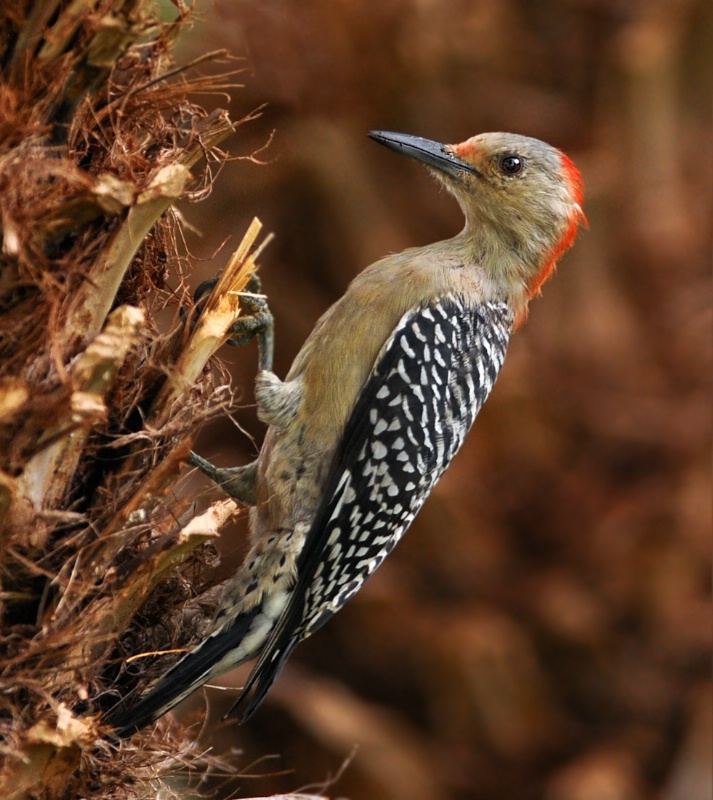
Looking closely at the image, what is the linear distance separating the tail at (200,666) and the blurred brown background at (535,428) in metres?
2.20

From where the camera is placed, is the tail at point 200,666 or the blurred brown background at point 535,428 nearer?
the tail at point 200,666

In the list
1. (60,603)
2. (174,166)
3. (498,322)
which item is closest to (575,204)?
(498,322)

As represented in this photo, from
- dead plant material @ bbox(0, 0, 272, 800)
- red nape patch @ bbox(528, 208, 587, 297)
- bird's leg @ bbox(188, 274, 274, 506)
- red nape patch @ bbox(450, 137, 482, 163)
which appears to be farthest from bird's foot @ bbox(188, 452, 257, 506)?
red nape patch @ bbox(450, 137, 482, 163)

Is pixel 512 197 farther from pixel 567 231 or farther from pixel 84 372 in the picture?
pixel 84 372

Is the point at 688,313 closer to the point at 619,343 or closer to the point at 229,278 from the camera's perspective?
the point at 619,343

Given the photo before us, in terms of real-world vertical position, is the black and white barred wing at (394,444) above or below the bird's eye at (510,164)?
below

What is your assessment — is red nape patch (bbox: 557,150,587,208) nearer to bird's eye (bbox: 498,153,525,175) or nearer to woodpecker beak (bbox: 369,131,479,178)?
bird's eye (bbox: 498,153,525,175)

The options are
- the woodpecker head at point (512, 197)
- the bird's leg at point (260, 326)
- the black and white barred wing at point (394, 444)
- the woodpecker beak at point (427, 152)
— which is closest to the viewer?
the black and white barred wing at point (394, 444)

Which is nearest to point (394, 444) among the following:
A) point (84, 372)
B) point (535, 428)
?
point (84, 372)

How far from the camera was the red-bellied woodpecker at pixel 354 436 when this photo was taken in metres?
3.83

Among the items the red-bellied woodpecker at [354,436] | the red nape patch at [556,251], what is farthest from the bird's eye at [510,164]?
the red-bellied woodpecker at [354,436]

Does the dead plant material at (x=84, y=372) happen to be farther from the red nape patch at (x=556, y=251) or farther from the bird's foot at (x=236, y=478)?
the red nape patch at (x=556, y=251)

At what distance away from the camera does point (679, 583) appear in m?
5.93

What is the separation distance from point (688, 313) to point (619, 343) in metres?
0.41
